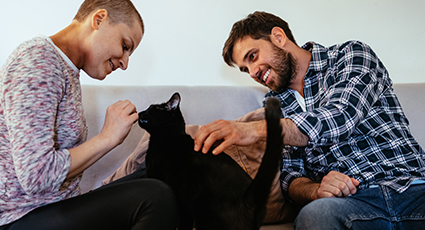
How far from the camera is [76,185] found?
0.85 m

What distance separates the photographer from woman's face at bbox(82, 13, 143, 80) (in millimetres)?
833

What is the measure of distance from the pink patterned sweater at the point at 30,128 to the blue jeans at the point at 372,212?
0.72m

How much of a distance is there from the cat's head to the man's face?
1.41ft

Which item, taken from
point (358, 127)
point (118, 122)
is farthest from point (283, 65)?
point (118, 122)

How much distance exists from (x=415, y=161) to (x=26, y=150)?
3.90 ft

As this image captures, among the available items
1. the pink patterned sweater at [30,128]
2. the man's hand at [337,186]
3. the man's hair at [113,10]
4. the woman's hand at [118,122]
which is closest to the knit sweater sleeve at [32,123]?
the pink patterned sweater at [30,128]

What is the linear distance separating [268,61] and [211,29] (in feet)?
1.83

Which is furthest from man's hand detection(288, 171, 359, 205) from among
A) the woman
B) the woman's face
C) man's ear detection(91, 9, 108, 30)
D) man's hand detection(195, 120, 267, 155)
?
man's ear detection(91, 9, 108, 30)

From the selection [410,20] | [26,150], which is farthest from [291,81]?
[410,20]

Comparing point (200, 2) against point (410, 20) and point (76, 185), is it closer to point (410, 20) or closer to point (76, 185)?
point (76, 185)

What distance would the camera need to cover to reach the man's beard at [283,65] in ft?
4.29

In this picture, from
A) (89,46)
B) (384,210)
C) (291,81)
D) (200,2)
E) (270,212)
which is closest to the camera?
(89,46)

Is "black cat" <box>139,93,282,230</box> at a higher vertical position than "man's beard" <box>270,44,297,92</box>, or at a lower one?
lower

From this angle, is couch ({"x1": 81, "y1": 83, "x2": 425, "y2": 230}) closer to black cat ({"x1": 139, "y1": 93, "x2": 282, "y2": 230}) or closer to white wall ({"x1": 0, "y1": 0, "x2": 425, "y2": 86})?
white wall ({"x1": 0, "y1": 0, "x2": 425, "y2": 86})
